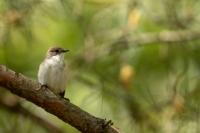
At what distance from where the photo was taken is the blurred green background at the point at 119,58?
533cm

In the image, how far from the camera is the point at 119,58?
6223 millimetres

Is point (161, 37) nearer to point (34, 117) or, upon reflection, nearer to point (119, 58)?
point (119, 58)

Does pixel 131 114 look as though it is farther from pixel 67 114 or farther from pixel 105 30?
pixel 67 114

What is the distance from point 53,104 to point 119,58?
8.53 feet

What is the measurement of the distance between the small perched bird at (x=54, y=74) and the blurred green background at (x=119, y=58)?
2.53 ft

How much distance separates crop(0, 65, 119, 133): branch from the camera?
3.61m

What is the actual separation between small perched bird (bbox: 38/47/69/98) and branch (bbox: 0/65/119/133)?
0.37 meters

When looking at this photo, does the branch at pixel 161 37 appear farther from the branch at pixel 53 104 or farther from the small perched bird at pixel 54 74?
the branch at pixel 53 104

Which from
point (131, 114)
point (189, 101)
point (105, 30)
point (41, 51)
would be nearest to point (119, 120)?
point (131, 114)

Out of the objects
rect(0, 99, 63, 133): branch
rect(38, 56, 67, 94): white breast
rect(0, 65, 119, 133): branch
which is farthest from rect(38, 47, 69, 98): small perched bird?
rect(0, 99, 63, 133): branch

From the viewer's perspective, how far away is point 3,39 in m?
5.37

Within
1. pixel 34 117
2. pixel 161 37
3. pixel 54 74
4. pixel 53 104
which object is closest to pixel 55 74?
A: pixel 54 74

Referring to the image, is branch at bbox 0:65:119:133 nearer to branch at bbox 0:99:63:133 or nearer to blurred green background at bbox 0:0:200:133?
blurred green background at bbox 0:0:200:133

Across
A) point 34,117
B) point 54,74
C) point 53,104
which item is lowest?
point 53,104
